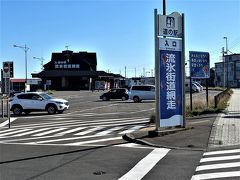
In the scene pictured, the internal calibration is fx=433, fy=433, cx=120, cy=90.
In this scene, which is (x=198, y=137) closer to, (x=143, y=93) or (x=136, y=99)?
(x=143, y=93)

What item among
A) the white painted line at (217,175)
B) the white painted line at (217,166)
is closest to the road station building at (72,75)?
the white painted line at (217,166)

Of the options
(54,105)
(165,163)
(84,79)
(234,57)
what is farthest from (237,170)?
(234,57)

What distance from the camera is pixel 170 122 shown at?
645 inches

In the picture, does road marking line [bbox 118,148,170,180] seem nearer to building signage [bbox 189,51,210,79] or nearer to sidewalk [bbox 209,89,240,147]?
sidewalk [bbox 209,89,240,147]

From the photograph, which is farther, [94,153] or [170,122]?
[170,122]

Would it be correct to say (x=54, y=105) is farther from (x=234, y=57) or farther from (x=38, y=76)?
(x=234, y=57)

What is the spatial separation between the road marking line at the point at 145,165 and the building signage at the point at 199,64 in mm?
14000

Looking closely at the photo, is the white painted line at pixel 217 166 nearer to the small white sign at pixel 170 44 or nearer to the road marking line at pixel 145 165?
the road marking line at pixel 145 165

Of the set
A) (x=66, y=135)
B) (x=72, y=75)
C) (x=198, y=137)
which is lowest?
(x=66, y=135)

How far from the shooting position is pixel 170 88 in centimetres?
1633

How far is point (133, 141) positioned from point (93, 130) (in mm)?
4720

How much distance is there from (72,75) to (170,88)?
93646 millimetres

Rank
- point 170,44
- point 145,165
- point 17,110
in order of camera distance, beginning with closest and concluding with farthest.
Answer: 1. point 145,165
2. point 170,44
3. point 17,110

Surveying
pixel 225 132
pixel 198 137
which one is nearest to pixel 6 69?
pixel 198 137
